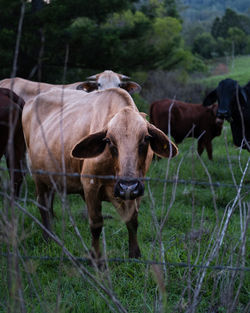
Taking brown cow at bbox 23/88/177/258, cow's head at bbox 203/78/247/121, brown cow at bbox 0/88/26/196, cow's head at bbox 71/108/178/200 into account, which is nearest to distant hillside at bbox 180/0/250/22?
cow's head at bbox 203/78/247/121

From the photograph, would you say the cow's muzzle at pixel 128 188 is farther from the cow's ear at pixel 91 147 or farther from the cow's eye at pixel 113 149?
the cow's ear at pixel 91 147

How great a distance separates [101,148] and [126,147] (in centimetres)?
38

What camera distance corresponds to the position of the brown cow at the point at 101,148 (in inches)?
133

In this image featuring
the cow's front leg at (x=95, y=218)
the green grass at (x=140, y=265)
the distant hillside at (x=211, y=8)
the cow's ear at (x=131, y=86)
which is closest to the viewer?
the green grass at (x=140, y=265)

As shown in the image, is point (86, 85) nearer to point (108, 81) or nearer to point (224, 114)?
point (108, 81)

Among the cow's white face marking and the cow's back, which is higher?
the cow's white face marking

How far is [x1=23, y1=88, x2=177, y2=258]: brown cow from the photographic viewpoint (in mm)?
3383

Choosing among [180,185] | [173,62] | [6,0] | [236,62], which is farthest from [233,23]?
[180,185]

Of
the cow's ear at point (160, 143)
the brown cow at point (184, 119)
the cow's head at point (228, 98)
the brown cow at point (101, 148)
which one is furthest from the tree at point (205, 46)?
the cow's ear at point (160, 143)

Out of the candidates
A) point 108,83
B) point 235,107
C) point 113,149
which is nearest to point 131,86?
point 108,83

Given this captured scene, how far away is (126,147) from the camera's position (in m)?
3.39

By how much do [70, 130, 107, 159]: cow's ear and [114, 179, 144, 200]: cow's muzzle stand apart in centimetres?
56

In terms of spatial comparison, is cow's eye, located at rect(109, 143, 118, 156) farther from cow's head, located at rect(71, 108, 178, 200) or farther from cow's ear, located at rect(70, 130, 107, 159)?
cow's ear, located at rect(70, 130, 107, 159)

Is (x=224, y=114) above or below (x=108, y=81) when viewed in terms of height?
below
